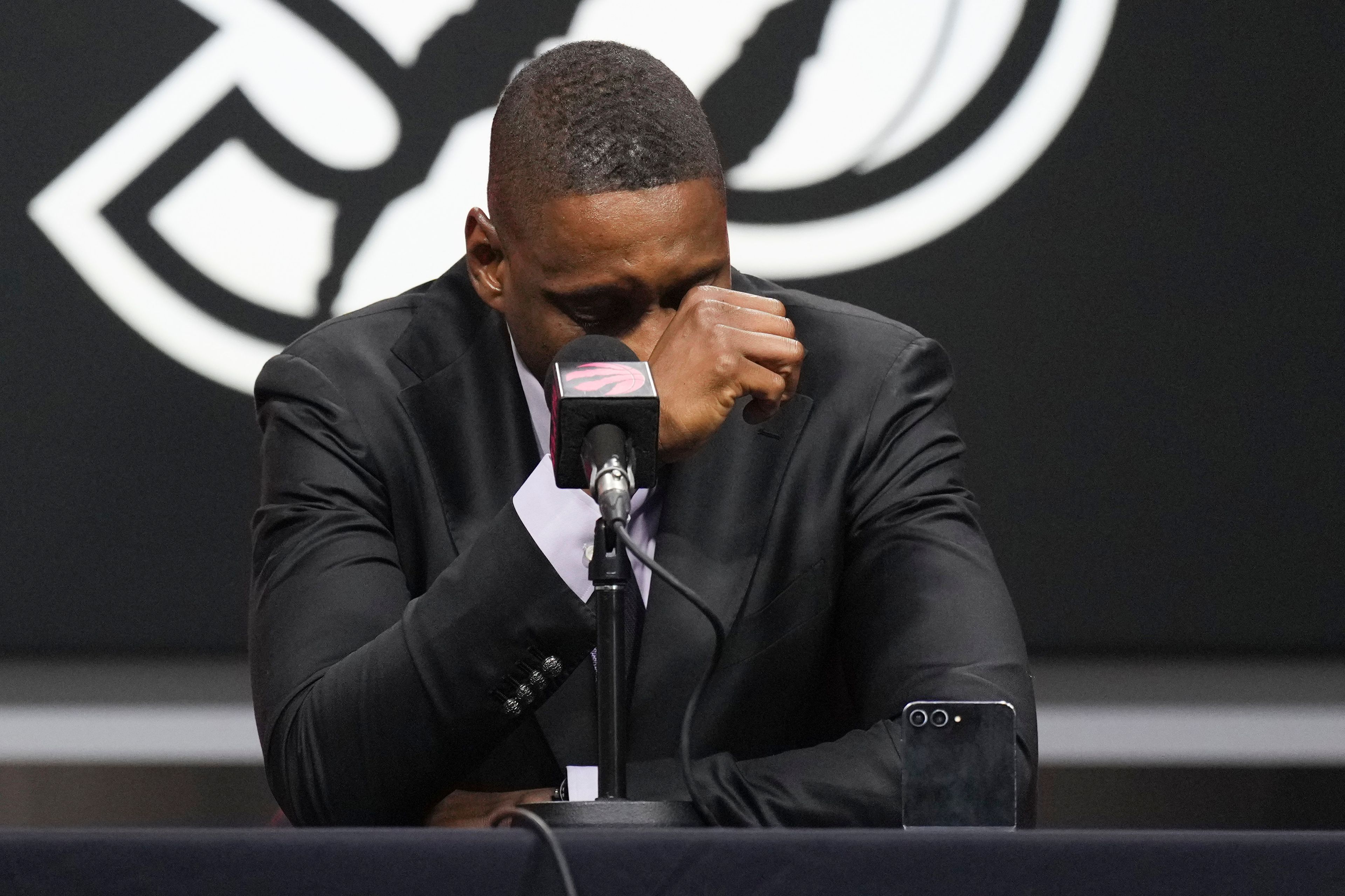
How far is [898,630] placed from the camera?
183cm

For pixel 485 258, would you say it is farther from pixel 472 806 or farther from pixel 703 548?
pixel 472 806

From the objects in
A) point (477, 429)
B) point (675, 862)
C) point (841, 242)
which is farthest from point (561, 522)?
point (841, 242)

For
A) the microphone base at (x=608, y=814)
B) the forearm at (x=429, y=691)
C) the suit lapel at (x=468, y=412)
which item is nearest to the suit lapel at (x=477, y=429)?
the suit lapel at (x=468, y=412)

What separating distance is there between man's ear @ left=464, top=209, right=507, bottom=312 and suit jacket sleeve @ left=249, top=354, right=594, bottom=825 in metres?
0.23

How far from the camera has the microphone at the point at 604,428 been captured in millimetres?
1196

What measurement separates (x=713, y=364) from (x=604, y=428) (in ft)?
1.34

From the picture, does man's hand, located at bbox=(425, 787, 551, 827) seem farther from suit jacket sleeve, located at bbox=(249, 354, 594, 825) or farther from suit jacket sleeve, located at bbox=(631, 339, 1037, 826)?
suit jacket sleeve, located at bbox=(631, 339, 1037, 826)

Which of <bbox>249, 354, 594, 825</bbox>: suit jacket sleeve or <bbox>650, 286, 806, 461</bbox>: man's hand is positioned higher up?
<bbox>650, 286, 806, 461</bbox>: man's hand

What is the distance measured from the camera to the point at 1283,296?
2.90 meters

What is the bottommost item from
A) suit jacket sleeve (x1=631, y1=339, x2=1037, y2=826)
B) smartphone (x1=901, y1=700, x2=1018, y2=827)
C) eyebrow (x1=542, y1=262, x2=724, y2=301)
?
suit jacket sleeve (x1=631, y1=339, x2=1037, y2=826)

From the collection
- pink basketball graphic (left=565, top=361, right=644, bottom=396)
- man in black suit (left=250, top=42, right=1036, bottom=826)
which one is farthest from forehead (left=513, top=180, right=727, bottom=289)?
pink basketball graphic (left=565, top=361, right=644, bottom=396)

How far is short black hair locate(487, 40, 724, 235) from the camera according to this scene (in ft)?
5.83

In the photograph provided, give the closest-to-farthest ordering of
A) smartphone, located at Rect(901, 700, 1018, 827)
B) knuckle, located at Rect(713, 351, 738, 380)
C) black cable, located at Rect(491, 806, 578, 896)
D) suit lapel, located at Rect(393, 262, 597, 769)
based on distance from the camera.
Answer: black cable, located at Rect(491, 806, 578, 896) → smartphone, located at Rect(901, 700, 1018, 827) → knuckle, located at Rect(713, 351, 738, 380) → suit lapel, located at Rect(393, 262, 597, 769)

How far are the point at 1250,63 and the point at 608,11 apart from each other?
1.19m
